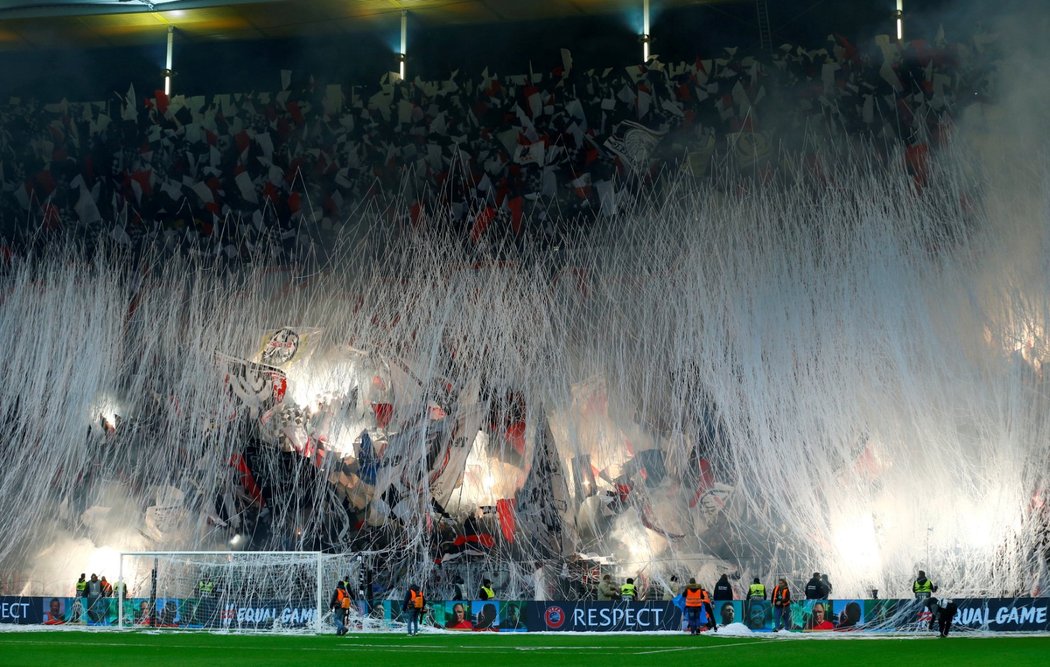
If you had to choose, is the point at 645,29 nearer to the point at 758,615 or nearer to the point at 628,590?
the point at 628,590

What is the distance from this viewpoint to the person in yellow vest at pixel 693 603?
59.4 feet

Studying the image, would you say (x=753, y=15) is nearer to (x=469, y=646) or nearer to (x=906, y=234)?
(x=906, y=234)

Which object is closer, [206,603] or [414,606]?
[414,606]

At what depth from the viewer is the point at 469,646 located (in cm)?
1655

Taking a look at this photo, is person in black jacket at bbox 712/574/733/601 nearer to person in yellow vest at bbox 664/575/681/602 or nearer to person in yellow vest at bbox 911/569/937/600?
person in yellow vest at bbox 664/575/681/602

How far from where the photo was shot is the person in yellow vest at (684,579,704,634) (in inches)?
712

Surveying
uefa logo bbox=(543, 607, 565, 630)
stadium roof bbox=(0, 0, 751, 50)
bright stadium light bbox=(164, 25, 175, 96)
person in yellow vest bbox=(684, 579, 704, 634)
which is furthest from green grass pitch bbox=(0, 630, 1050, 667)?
bright stadium light bbox=(164, 25, 175, 96)

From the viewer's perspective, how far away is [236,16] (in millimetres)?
30828

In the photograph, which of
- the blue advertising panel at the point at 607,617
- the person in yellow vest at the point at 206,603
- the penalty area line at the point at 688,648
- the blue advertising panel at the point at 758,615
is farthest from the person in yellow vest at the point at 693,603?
the person in yellow vest at the point at 206,603

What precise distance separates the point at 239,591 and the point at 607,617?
664cm

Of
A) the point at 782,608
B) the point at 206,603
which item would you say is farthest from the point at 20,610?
the point at 782,608

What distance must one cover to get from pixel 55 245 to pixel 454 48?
11.0 m

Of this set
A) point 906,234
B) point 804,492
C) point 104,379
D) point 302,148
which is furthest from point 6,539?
point 906,234

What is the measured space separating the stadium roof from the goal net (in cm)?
1372
